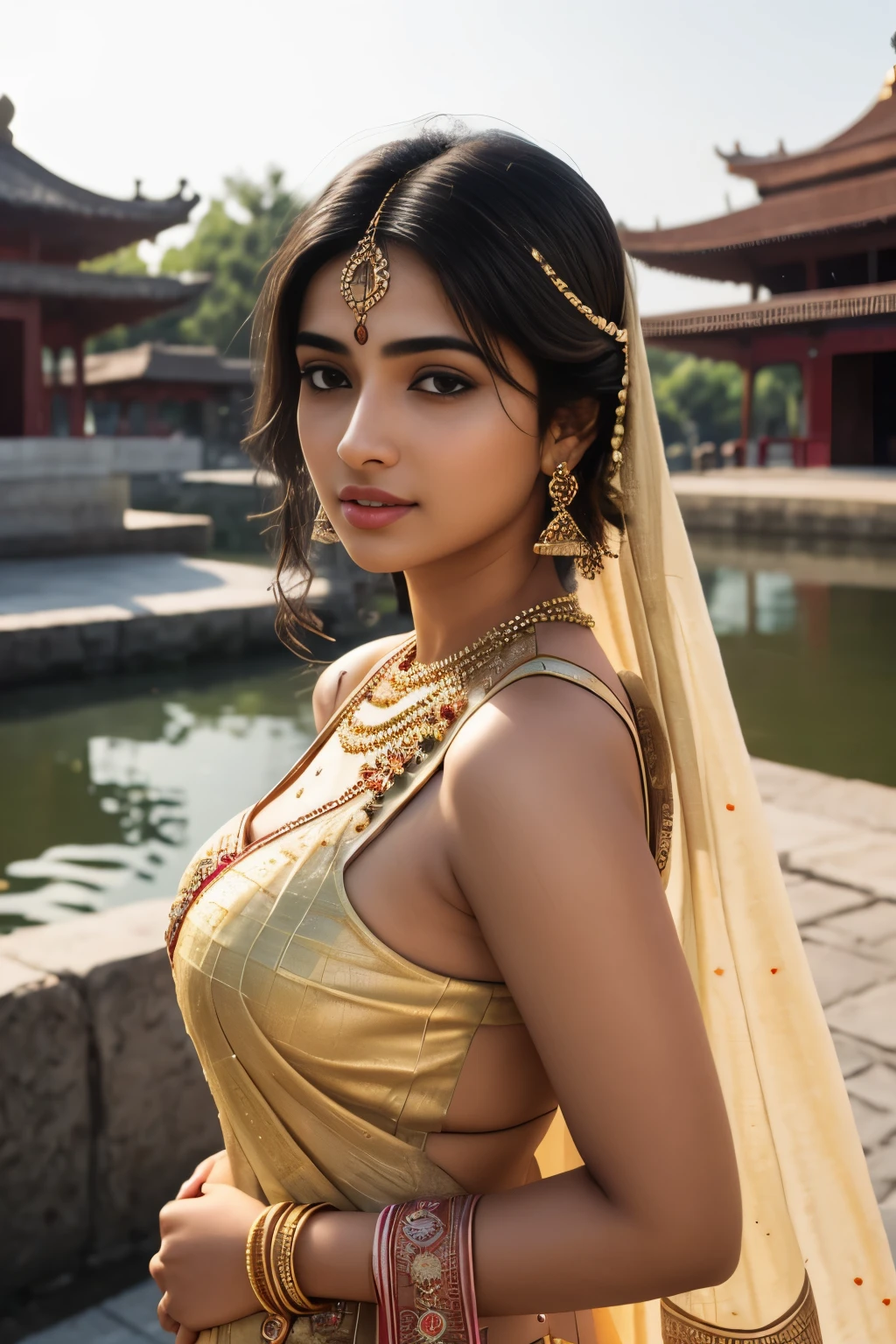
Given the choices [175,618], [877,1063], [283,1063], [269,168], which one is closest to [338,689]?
[283,1063]

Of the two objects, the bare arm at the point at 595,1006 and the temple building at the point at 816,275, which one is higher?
the temple building at the point at 816,275

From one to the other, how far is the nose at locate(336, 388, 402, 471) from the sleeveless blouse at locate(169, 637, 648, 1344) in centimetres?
21

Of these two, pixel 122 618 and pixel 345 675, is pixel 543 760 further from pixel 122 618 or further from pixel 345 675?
pixel 122 618

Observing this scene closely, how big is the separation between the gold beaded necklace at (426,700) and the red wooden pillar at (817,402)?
21546 mm

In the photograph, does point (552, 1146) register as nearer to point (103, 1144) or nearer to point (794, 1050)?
point (794, 1050)

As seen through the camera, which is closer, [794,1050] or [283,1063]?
[283,1063]

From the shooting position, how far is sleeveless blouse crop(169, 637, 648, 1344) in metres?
0.97

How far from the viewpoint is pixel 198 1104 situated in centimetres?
240

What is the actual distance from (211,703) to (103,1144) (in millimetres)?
6423

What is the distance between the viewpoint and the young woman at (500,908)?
0.89 meters

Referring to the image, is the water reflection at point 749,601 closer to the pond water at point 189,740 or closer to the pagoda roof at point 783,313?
the pond water at point 189,740

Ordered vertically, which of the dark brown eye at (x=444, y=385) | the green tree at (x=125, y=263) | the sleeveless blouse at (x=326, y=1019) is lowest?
the sleeveless blouse at (x=326, y=1019)

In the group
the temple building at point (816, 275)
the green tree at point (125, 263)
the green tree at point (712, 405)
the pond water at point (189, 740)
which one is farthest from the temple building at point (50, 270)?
the green tree at point (712, 405)

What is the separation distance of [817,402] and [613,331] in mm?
21774
